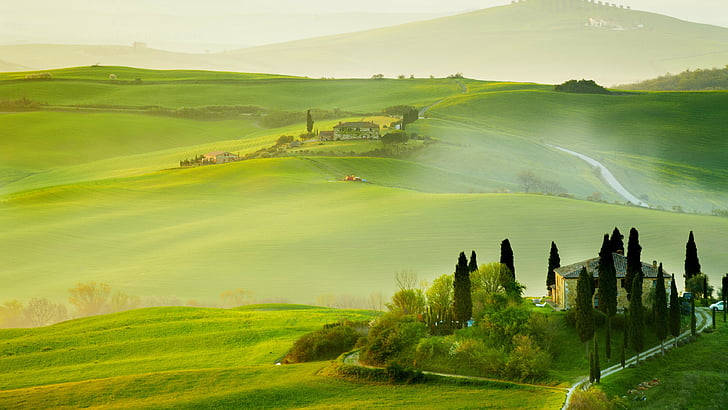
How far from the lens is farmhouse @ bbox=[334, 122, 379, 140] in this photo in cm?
17775

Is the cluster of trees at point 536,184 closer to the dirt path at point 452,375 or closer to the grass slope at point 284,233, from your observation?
the grass slope at point 284,233

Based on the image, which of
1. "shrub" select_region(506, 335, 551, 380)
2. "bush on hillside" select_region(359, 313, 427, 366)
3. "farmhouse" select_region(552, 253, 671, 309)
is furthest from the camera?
"farmhouse" select_region(552, 253, 671, 309)

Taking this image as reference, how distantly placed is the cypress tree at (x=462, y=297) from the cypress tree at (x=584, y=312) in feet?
31.8

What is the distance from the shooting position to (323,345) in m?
65.8

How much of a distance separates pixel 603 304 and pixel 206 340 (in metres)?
33.5

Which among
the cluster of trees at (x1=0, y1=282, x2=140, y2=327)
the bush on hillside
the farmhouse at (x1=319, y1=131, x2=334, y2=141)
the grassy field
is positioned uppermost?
the farmhouse at (x1=319, y1=131, x2=334, y2=141)

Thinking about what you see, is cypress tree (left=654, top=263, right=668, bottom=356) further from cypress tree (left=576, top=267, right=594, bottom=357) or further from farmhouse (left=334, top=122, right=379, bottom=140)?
farmhouse (left=334, top=122, right=379, bottom=140)

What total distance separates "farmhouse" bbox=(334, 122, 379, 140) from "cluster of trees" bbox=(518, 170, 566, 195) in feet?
104

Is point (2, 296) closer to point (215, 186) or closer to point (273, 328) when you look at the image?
point (273, 328)

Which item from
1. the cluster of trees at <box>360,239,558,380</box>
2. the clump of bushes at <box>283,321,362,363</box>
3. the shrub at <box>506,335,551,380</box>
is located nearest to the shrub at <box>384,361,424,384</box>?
the cluster of trees at <box>360,239,558,380</box>

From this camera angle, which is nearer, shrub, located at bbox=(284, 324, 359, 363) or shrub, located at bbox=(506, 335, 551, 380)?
shrub, located at bbox=(506, 335, 551, 380)

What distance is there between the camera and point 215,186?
148 m

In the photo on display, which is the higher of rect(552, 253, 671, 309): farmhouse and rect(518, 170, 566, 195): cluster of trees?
rect(552, 253, 671, 309): farmhouse

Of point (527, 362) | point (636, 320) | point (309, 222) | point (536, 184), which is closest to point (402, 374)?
point (527, 362)
